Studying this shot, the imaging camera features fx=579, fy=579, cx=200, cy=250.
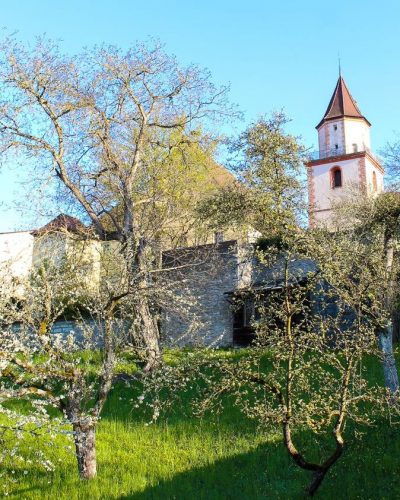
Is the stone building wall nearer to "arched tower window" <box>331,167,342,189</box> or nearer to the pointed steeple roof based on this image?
"arched tower window" <box>331,167,342,189</box>

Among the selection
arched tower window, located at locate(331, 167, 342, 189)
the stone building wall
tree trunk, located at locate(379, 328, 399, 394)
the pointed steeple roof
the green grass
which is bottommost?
the green grass

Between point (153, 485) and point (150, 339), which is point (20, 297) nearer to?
point (153, 485)

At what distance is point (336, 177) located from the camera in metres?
44.2

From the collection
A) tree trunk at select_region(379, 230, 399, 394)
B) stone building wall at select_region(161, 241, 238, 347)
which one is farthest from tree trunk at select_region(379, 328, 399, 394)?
stone building wall at select_region(161, 241, 238, 347)

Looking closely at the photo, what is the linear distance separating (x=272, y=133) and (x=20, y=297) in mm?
5385

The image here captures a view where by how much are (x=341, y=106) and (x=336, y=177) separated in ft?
19.1

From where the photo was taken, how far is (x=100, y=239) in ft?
56.5

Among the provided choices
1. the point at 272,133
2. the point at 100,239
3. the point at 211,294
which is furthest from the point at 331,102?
the point at 272,133

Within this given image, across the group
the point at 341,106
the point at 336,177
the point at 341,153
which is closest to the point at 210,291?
the point at 336,177

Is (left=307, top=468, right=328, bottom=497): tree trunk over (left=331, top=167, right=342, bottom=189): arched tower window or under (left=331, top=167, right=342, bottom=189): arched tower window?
under

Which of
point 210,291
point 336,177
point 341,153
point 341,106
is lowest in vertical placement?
point 210,291

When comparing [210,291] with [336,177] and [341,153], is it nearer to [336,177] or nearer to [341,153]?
[336,177]

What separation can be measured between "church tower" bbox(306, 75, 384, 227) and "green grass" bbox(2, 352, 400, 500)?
113ft

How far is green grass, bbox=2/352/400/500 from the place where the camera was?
7781 mm
